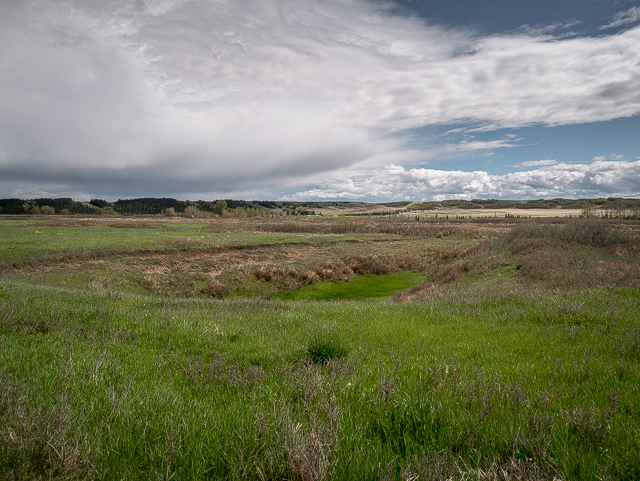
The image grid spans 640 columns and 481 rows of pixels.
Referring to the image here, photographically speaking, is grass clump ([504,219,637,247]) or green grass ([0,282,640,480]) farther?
grass clump ([504,219,637,247])

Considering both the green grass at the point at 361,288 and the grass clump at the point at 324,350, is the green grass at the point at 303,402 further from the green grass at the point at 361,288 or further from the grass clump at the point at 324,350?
the green grass at the point at 361,288

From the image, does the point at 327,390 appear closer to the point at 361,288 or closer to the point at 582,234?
the point at 361,288

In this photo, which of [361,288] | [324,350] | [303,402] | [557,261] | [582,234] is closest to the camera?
[303,402]

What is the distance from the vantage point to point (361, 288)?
3222 cm

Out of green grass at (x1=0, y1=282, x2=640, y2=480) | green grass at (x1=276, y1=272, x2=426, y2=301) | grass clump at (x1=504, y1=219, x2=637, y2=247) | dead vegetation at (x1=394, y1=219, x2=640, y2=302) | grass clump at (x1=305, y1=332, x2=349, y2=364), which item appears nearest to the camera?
green grass at (x1=0, y1=282, x2=640, y2=480)

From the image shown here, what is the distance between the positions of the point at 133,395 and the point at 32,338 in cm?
419

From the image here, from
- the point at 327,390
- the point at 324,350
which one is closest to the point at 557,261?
the point at 324,350

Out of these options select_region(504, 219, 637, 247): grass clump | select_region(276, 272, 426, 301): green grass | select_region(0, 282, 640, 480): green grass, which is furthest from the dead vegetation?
select_region(0, 282, 640, 480): green grass

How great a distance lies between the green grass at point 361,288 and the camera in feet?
96.3

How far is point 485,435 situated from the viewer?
333 centimetres

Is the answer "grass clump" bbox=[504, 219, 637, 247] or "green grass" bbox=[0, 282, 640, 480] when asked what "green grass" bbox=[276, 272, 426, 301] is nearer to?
"grass clump" bbox=[504, 219, 637, 247]

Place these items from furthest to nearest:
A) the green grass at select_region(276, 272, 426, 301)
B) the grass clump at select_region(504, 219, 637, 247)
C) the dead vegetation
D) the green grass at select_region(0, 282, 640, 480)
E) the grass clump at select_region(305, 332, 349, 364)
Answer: the green grass at select_region(276, 272, 426, 301)
the grass clump at select_region(504, 219, 637, 247)
the dead vegetation
the grass clump at select_region(305, 332, 349, 364)
the green grass at select_region(0, 282, 640, 480)

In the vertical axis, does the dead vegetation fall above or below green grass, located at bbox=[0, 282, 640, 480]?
below

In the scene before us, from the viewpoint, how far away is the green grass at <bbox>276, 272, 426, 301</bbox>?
2934 centimetres
